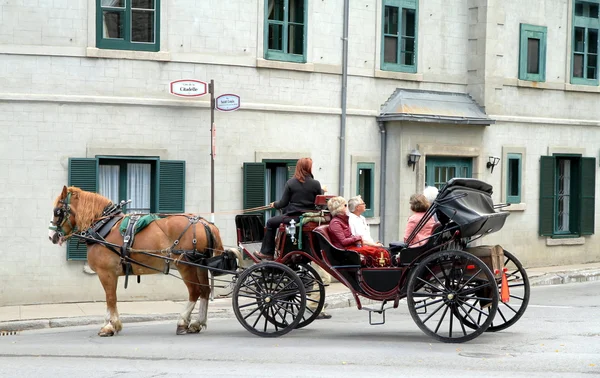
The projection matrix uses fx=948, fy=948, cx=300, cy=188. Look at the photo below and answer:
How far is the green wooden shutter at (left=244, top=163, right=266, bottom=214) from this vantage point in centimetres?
1630

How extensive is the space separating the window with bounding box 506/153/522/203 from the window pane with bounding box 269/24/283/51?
5.93 metres

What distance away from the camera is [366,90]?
1805cm

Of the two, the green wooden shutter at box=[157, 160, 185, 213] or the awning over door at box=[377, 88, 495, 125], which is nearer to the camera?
the green wooden shutter at box=[157, 160, 185, 213]

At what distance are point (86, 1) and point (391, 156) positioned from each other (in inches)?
255

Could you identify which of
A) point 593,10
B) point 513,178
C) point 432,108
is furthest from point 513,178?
point 593,10

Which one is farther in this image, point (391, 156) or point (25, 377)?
point (391, 156)

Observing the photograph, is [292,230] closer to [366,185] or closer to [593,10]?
[366,185]

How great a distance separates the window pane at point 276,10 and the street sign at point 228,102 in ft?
6.48

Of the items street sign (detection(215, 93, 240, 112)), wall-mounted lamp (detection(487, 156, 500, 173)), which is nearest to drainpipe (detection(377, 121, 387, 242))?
wall-mounted lamp (detection(487, 156, 500, 173))

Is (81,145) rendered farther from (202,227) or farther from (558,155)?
(558,155)

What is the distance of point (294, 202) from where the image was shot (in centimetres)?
1208

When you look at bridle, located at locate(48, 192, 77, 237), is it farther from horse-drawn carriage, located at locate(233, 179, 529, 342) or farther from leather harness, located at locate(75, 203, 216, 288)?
horse-drawn carriage, located at locate(233, 179, 529, 342)

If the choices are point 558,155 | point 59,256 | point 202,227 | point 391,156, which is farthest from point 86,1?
point 558,155

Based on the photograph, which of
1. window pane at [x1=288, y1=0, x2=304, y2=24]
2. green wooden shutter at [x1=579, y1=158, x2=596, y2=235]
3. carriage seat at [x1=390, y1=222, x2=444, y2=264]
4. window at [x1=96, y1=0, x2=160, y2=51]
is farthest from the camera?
green wooden shutter at [x1=579, y1=158, x2=596, y2=235]
